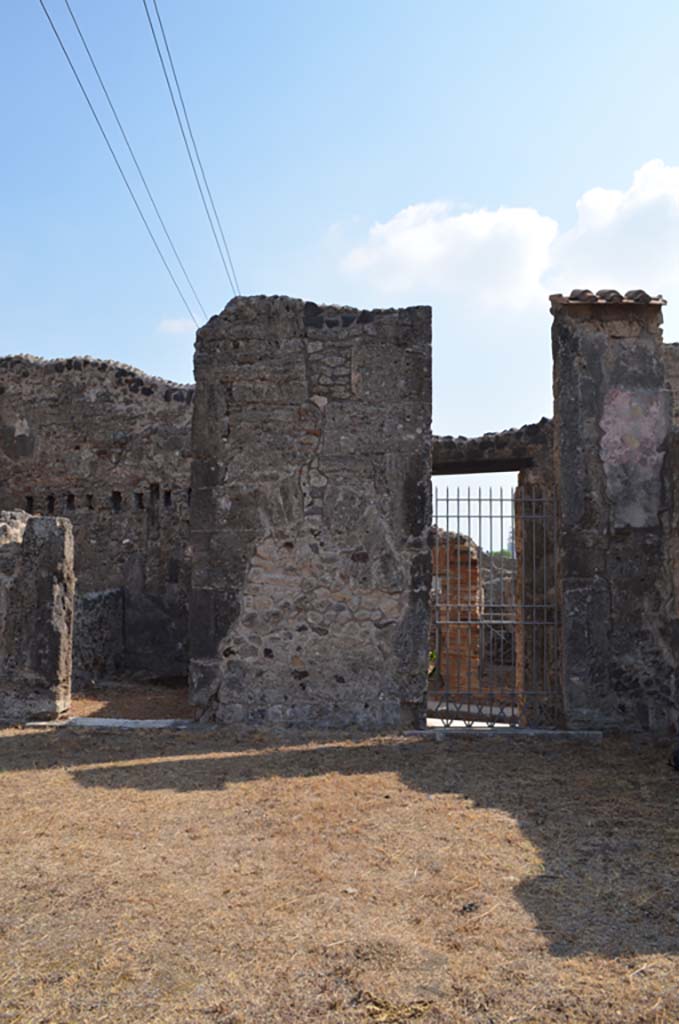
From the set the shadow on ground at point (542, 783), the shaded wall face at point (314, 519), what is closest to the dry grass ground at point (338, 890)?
the shadow on ground at point (542, 783)

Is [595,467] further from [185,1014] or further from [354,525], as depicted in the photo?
[185,1014]

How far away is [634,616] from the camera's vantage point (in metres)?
6.76

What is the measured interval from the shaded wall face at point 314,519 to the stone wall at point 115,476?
4.87 meters

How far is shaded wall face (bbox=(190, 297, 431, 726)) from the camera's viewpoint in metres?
6.77

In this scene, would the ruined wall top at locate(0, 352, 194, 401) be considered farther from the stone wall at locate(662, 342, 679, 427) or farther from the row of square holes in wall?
the stone wall at locate(662, 342, 679, 427)

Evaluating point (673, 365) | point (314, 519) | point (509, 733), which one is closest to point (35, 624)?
point (314, 519)

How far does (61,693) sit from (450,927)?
15.8 feet

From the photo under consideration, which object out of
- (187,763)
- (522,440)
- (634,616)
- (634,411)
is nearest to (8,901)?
(187,763)

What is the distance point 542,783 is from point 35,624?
4.36m

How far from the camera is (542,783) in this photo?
5152 millimetres

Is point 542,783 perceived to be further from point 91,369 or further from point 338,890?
point 91,369

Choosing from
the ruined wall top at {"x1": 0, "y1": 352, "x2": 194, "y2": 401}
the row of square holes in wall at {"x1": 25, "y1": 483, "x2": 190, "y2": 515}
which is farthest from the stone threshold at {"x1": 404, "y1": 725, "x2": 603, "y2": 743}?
the ruined wall top at {"x1": 0, "y1": 352, "x2": 194, "y2": 401}

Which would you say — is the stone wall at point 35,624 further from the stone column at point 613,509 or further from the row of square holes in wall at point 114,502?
the row of square holes in wall at point 114,502

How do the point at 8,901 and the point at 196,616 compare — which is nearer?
the point at 8,901
